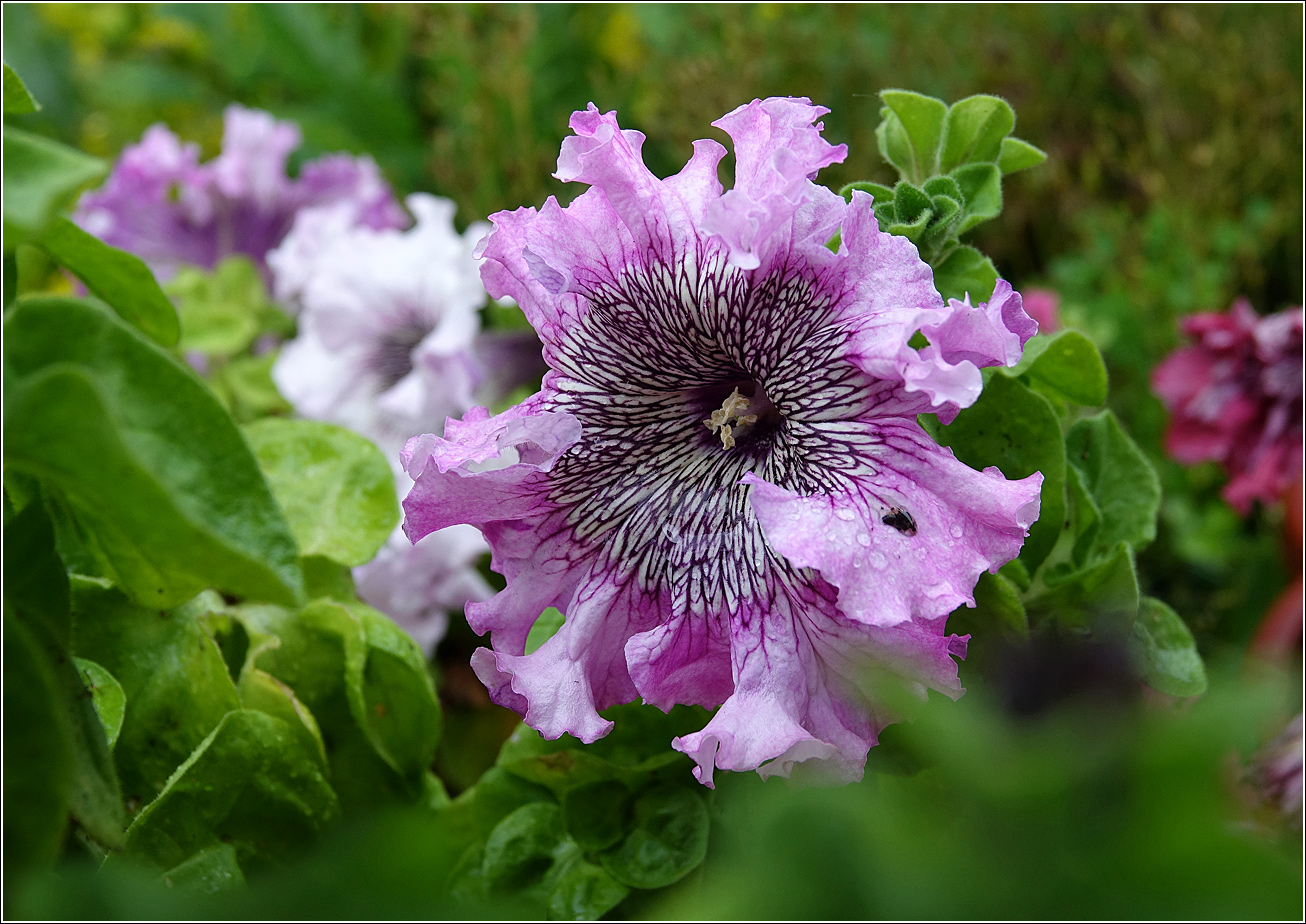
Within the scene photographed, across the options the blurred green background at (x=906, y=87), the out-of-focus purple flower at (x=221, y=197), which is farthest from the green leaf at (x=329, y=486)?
the blurred green background at (x=906, y=87)

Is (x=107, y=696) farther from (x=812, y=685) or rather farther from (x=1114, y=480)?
(x=1114, y=480)

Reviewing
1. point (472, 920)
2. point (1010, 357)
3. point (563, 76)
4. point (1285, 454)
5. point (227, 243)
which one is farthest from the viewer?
point (563, 76)

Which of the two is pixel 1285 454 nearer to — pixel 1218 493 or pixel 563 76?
pixel 1218 493

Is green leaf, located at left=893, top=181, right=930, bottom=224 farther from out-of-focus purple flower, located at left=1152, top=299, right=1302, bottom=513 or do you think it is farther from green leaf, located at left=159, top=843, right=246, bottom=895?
out-of-focus purple flower, located at left=1152, top=299, right=1302, bottom=513

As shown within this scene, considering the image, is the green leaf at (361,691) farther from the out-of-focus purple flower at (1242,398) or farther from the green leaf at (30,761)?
the out-of-focus purple flower at (1242,398)

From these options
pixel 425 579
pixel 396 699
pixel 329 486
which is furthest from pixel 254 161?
pixel 396 699

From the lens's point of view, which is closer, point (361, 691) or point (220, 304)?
point (361, 691)

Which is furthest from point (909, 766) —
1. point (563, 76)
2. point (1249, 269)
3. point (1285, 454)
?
point (563, 76)
